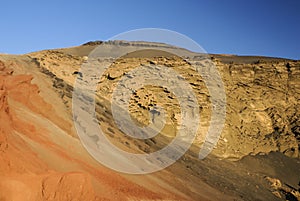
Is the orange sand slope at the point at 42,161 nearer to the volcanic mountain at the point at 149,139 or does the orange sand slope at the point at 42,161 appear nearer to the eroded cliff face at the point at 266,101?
the volcanic mountain at the point at 149,139

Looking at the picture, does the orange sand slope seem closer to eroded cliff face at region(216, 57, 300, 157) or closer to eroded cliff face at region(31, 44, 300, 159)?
eroded cliff face at region(31, 44, 300, 159)

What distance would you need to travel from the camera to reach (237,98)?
131 ft

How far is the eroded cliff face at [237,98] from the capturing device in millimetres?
36656

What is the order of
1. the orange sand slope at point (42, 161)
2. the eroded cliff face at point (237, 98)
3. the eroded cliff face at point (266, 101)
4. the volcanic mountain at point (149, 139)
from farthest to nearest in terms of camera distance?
the eroded cliff face at point (266, 101), the eroded cliff face at point (237, 98), the volcanic mountain at point (149, 139), the orange sand slope at point (42, 161)

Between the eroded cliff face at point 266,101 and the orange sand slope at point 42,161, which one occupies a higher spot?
the eroded cliff face at point 266,101

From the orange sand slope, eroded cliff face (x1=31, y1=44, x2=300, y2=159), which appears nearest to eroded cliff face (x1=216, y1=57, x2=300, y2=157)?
eroded cliff face (x1=31, y1=44, x2=300, y2=159)

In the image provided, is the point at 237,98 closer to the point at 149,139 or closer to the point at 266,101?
the point at 266,101

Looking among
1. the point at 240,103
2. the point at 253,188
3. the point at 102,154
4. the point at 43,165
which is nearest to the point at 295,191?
the point at 253,188

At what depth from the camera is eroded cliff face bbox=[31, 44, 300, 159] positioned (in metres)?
36.7

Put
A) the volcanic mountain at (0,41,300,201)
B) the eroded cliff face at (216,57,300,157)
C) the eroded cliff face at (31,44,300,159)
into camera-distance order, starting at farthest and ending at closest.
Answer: the eroded cliff face at (216,57,300,157) → the eroded cliff face at (31,44,300,159) → the volcanic mountain at (0,41,300,201)

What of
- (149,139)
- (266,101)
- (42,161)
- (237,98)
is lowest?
(42,161)

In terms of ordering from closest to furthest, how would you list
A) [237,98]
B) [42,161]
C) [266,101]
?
[42,161] < [237,98] < [266,101]

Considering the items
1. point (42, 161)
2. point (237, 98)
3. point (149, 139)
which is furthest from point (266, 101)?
point (42, 161)

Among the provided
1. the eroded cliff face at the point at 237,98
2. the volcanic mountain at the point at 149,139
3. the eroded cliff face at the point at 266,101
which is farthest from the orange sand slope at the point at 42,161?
the eroded cliff face at the point at 266,101
